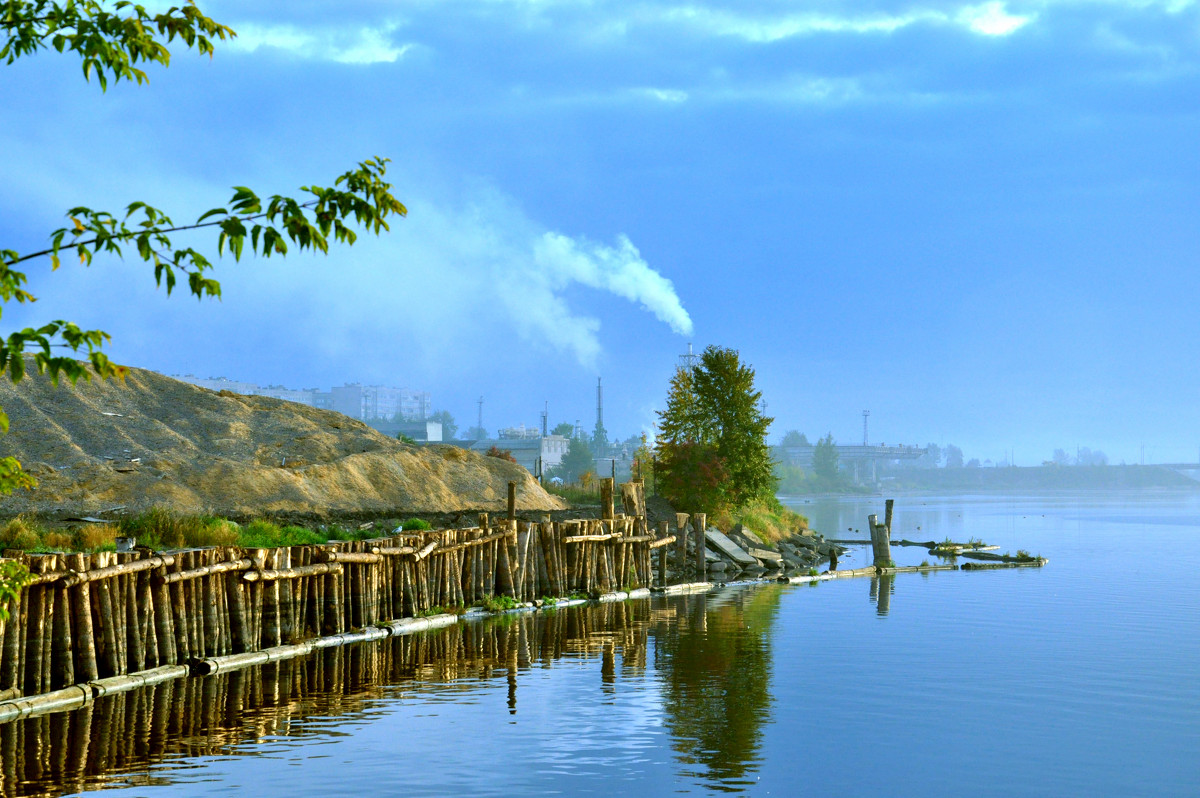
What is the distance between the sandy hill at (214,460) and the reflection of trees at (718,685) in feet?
62.4

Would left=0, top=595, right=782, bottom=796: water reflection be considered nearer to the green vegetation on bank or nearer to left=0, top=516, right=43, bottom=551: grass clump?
the green vegetation on bank

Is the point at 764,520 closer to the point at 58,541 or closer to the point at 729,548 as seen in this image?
the point at 729,548

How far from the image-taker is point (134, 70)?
8.21 metres

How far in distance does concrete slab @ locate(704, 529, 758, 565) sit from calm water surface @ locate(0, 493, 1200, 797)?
1491 centimetres

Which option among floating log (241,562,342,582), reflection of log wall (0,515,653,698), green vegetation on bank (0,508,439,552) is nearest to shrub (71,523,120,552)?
green vegetation on bank (0,508,439,552)

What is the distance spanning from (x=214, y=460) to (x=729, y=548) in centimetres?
1969

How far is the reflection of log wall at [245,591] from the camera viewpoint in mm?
15742

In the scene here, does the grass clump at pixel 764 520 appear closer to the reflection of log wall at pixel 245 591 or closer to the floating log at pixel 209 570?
the reflection of log wall at pixel 245 591

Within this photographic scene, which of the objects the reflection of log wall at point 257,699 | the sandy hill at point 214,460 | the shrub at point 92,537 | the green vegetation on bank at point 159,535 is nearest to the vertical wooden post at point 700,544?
the reflection of log wall at point 257,699

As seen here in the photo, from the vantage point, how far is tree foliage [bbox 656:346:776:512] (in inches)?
2055

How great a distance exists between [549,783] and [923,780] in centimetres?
425

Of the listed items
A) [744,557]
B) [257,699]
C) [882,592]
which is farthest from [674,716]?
[744,557]

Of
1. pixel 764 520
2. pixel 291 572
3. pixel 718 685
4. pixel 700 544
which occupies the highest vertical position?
pixel 291 572

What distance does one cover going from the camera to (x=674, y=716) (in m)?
16.5
